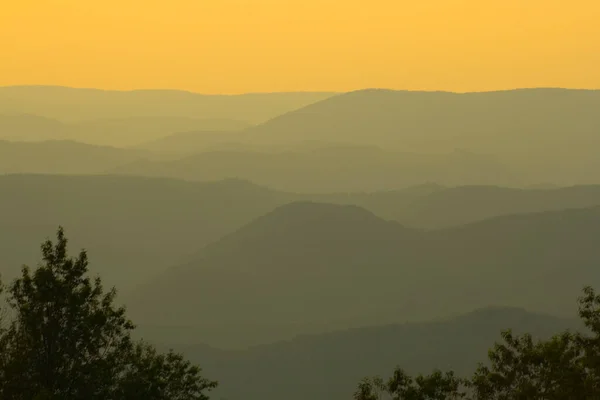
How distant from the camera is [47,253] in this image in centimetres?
3694

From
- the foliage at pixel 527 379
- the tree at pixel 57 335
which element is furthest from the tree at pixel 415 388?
the tree at pixel 57 335

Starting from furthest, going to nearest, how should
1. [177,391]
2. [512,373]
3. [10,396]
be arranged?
[177,391], [512,373], [10,396]

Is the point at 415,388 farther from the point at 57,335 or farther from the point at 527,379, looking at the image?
the point at 57,335

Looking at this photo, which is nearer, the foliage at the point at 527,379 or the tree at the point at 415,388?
the tree at the point at 415,388

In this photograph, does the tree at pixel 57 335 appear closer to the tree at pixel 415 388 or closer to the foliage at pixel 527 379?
the tree at pixel 415 388

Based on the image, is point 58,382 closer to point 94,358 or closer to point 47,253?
point 94,358

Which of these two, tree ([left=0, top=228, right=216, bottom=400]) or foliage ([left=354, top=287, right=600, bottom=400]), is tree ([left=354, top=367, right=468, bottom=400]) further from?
tree ([left=0, top=228, right=216, bottom=400])

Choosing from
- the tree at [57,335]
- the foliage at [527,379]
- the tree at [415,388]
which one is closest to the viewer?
the tree at [57,335]

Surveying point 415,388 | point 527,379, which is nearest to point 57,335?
point 415,388

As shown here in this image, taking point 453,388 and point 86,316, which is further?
point 453,388

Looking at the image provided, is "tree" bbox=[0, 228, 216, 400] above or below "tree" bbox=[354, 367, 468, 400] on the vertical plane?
above

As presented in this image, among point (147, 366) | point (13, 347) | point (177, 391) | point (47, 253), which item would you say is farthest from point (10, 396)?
point (177, 391)

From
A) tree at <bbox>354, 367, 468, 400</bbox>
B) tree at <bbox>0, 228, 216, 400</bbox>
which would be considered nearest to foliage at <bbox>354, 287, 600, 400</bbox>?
tree at <bbox>354, 367, 468, 400</bbox>

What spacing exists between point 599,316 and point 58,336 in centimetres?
2471
